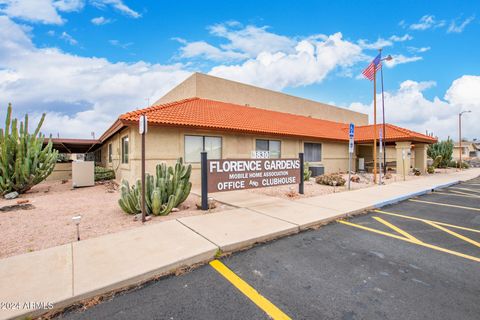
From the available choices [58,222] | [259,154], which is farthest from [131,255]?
[259,154]

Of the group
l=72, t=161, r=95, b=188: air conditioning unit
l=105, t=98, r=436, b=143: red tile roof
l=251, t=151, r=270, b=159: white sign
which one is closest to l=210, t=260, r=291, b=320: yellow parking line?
l=105, t=98, r=436, b=143: red tile roof

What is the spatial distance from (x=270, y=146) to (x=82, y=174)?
11276mm

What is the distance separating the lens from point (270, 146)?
1528 centimetres

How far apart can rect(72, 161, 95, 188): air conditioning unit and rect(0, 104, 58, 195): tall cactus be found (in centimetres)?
191

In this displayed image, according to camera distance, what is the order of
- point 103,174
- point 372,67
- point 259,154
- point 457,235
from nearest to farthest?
point 457,235 < point 372,67 < point 259,154 < point 103,174

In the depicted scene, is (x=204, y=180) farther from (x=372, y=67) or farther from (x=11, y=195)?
(x=372, y=67)

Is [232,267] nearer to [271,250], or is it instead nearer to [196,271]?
[196,271]

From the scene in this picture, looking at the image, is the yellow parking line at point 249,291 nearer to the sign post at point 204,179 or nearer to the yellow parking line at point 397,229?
the sign post at point 204,179

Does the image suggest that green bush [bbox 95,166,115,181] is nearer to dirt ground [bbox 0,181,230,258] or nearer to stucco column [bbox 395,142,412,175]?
dirt ground [bbox 0,181,230,258]

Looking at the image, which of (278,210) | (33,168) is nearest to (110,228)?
(278,210)

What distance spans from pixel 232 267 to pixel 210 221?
7.09 ft

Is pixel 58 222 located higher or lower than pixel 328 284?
higher

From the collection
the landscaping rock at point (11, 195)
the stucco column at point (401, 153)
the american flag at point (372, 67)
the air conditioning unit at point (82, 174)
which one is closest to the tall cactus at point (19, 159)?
the landscaping rock at point (11, 195)

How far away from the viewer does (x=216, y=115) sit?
1409cm
